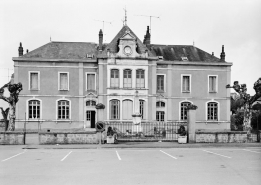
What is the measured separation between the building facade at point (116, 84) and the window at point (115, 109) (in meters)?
0.10

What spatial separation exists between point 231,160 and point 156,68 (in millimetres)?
25330

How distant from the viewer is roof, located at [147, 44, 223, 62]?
1596 inches

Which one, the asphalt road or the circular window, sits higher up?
the circular window

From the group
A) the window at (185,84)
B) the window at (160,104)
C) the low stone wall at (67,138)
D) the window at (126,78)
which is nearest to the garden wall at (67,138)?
the low stone wall at (67,138)

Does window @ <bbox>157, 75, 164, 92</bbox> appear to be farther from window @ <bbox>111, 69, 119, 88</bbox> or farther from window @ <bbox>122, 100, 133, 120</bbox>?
window @ <bbox>111, 69, 119, 88</bbox>

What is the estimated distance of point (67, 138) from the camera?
889 inches

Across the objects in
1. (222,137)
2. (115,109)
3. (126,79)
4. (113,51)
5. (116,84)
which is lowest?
(222,137)

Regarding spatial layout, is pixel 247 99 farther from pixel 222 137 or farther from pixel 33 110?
pixel 33 110

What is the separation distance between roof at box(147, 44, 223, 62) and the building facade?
0.40ft

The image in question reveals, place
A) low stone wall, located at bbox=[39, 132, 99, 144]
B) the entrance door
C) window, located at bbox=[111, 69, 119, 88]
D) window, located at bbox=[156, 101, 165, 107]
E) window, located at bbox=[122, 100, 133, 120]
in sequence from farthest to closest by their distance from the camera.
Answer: window, located at bbox=[156, 101, 165, 107] → the entrance door → window, located at bbox=[111, 69, 119, 88] → window, located at bbox=[122, 100, 133, 120] → low stone wall, located at bbox=[39, 132, 99, 144]

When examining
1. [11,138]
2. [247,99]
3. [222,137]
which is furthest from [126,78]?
[11,138]

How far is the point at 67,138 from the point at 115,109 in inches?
575

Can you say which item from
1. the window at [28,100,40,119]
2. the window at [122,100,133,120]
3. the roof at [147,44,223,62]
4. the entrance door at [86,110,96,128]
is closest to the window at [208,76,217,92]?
the roof at [147,44,223,62]

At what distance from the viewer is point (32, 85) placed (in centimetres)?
3794
